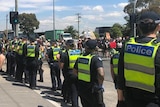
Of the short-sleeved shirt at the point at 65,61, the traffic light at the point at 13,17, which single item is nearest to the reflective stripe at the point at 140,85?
the short-sleeved shirt at the point at 65,61

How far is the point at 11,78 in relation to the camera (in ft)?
52.3

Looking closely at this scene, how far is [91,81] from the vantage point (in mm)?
6117

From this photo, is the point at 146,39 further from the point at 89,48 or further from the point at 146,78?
the point at 89,48

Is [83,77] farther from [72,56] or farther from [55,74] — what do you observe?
[55,74]

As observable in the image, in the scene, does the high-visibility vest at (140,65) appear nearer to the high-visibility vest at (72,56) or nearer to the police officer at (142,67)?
the police officer at (142,67)

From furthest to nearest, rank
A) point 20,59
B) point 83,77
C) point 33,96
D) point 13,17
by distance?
point 13,17 < point 20,59 < point 33,96 < point 83,77

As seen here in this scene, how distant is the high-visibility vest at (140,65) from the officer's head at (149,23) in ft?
0.38

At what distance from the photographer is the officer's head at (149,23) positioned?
3697 mm

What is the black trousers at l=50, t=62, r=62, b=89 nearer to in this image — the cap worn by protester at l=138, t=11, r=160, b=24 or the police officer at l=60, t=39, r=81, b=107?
the police officer at l=60, t=39, r=81, b=107

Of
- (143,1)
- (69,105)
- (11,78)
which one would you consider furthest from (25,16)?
(69,105)

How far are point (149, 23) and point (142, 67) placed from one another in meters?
0.44

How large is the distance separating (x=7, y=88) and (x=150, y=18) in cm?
953

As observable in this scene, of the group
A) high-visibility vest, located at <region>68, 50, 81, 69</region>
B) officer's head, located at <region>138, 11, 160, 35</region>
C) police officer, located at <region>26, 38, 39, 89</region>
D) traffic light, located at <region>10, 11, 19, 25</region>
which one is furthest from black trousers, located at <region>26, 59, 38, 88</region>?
traffic light, located at <region>10, 11, 19, 25</region>

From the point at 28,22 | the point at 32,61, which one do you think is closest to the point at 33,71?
the point at 32,61
